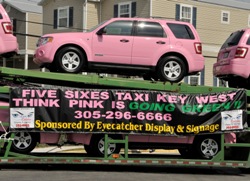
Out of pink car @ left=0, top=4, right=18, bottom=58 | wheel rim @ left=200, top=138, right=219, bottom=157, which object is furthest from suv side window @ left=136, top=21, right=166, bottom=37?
pink car @ left=0, top=4, right=18, bottom=58

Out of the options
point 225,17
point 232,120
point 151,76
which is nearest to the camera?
point 232,120

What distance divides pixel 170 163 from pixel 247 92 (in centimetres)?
248

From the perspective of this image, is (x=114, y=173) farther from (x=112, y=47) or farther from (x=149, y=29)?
(x=149, y=29)

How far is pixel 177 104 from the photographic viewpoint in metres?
10.8

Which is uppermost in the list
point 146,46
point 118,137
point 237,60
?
point 146,46

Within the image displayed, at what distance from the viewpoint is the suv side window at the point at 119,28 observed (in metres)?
11.2

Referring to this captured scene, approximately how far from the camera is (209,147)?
1108 centimetres

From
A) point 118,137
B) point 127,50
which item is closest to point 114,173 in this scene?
point 118,137

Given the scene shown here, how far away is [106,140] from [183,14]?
16197mm

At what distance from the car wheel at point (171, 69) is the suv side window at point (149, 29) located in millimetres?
637

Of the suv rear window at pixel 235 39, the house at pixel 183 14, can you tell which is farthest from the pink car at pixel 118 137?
the house at pixel 183 14

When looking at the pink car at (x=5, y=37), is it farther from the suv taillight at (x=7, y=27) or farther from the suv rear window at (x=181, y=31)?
the suv rear window at (x=181, y=31)

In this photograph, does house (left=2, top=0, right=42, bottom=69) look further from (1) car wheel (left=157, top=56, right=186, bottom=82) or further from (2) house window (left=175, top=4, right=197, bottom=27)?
(1) car wheel (left=157, top=56, right=186, bottom=82)

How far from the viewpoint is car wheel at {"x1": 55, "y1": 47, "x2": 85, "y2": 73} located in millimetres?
10898
